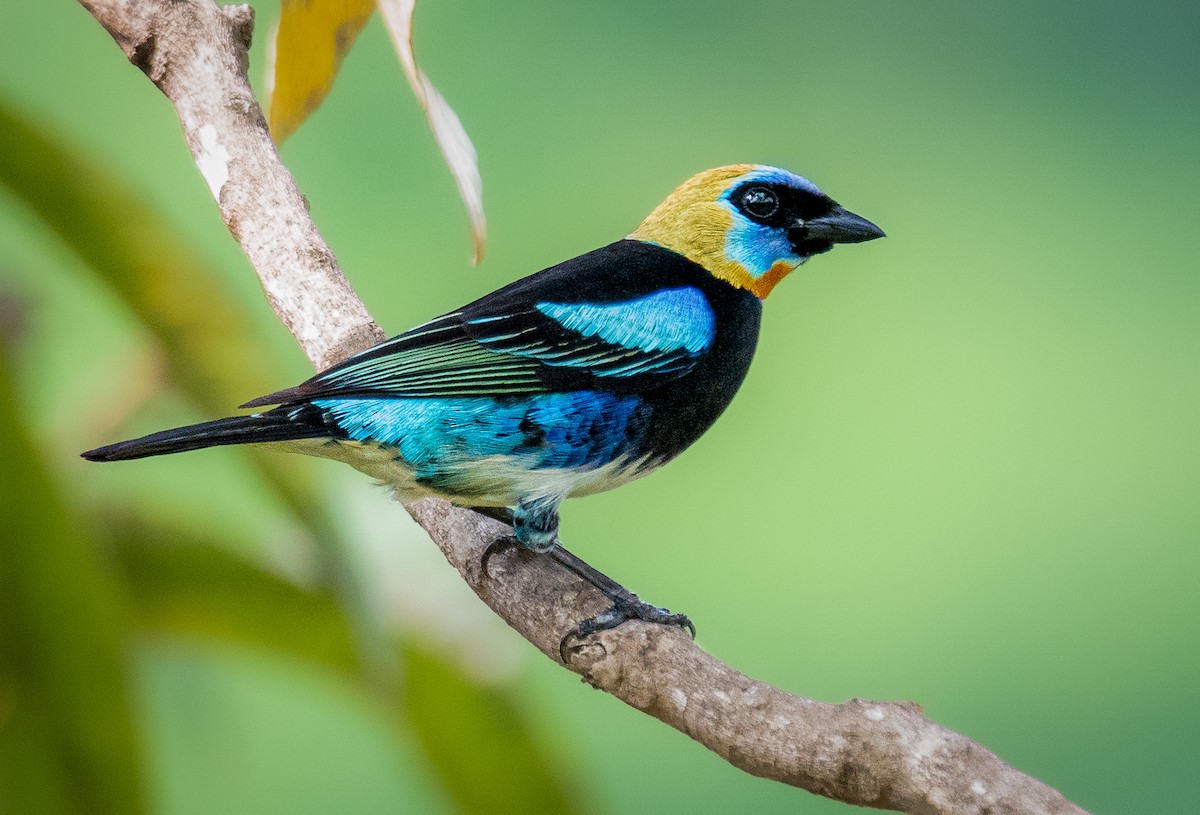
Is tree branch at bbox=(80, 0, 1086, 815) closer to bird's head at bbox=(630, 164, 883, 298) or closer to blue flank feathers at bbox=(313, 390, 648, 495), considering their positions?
blue flank feathers at bbox=(313, 390, 648, 495)

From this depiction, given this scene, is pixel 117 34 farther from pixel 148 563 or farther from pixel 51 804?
pixel 51 804

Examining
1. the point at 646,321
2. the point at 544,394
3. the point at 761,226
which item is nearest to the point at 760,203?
the point at 761,226

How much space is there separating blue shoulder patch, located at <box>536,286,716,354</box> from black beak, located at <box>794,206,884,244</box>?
206 millimetres

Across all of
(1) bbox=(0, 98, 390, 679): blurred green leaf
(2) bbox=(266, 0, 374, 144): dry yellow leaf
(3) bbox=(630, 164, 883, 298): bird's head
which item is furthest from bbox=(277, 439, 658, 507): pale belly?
(2) bbox=(266, 0, 374, 144): dry yellow leaf

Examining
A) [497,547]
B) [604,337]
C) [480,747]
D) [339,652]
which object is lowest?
[480,747]

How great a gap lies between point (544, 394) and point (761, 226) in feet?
1.33

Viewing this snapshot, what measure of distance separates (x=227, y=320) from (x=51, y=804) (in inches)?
26.6

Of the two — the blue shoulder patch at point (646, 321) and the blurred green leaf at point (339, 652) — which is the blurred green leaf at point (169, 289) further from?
the blue shoulder patch at point (646, 321)

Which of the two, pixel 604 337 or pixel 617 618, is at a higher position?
pixel 604 337

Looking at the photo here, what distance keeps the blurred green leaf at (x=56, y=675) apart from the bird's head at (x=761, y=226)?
0.88 m

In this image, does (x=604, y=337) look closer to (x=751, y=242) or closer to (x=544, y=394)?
(x=544, y=394)

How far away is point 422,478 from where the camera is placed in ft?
5.12

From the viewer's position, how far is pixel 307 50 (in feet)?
5.69

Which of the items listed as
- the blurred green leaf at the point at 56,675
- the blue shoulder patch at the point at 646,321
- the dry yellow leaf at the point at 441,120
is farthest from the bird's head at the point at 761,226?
the blurred green leaf at the point at 56,675
